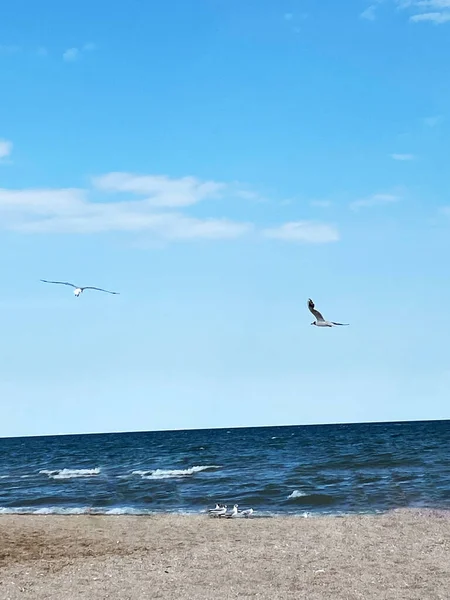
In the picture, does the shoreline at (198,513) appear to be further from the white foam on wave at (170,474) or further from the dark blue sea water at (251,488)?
the white foam on wave at (170,474)

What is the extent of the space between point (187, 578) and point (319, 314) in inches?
255

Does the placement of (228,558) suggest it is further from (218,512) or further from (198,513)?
(198,513)

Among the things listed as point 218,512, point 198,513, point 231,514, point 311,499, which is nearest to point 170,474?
point 311,499

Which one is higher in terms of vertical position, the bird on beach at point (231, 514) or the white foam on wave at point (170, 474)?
the white foam on wave at point (170, 474)

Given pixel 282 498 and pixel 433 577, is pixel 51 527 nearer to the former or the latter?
pixel 282 498

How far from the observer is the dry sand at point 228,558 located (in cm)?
1369

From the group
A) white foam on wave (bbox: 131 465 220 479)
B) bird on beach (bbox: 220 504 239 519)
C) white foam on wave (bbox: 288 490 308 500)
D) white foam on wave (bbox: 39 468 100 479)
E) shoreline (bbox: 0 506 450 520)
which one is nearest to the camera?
bird on beach (bbox: 220 504 239 519)

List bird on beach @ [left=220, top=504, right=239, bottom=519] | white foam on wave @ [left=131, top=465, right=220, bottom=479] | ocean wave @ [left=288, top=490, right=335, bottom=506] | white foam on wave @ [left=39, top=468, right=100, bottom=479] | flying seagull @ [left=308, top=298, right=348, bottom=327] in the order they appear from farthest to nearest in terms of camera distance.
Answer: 1. white foam on wave @ [left=39, top=468, right=100, bottom=479]
2. white foam on wave @ [left=131, top=465, right=220, bottom=479]
3. ocean wave @ [left=288, top=490, right=335, bottom=506]
4. bird on beach @ [left=220, top=504, right=239, bottom=519]
5. flying seagull @ [left=308, top=298, right=348, bottom=327]

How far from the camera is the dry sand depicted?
13.7 m

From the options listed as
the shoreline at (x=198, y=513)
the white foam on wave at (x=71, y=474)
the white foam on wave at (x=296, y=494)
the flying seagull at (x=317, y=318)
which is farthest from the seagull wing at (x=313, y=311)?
the white foam on wave at (x=71, y=474)

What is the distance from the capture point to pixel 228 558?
16.6 metres

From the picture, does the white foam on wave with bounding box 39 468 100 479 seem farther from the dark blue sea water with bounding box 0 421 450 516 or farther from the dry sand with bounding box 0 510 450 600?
the dry sand with bounding box 0 510 450 600

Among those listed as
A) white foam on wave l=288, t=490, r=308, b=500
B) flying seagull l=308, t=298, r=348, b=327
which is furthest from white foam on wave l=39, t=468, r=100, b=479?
flying seagull l=308, t=298, r=348, b=327

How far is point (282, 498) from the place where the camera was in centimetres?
2761
